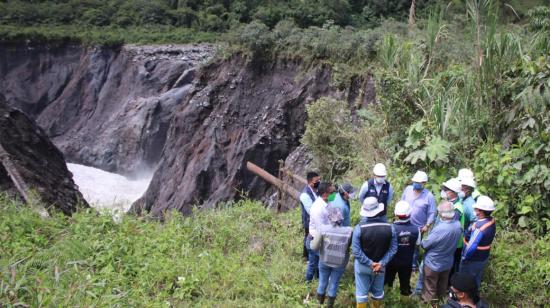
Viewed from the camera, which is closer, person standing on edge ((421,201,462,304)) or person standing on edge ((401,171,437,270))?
person standing on edge ((421,201,462,304))

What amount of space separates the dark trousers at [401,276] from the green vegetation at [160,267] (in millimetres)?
122

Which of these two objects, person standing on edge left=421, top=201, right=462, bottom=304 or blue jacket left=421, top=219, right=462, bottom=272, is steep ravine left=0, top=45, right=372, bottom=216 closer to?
person standing on edge left=421, top=201, right=462, bottom=304

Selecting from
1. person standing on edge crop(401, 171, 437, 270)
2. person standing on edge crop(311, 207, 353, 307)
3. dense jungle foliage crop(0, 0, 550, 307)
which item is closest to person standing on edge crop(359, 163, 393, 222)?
person standing on edge crop(401, 171, 437, 270)

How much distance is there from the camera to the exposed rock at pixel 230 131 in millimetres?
15719

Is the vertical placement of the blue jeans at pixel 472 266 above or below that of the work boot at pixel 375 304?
above

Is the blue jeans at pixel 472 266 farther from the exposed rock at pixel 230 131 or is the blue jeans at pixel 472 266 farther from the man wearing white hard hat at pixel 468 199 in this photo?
the exposed rock at pixel 230 131

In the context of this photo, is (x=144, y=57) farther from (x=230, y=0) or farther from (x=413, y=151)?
(x=413, y=151)

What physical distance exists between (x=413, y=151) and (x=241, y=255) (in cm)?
305

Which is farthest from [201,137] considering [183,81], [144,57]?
[144,57]

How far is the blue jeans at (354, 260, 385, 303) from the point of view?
4766 millimetres

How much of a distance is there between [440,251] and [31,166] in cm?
822

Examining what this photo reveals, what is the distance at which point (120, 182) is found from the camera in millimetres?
23266

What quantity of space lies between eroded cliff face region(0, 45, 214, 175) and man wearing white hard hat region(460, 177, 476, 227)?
18335mm

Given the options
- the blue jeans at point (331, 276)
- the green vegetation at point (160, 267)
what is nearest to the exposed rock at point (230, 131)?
the green vegetation at point (160, 267)
